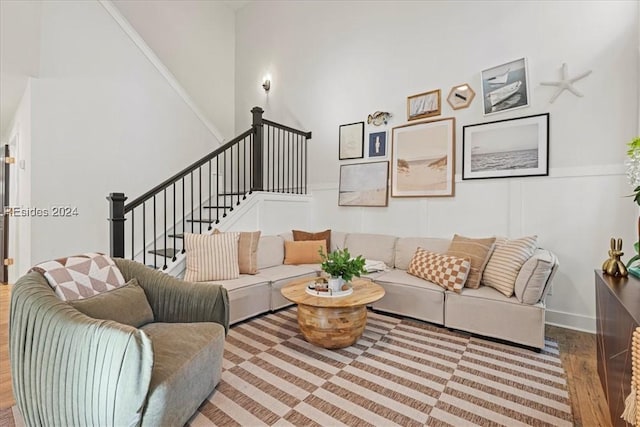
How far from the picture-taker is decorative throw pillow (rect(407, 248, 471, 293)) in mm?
2799

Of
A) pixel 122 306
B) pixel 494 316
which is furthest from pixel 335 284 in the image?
pixel 122 306

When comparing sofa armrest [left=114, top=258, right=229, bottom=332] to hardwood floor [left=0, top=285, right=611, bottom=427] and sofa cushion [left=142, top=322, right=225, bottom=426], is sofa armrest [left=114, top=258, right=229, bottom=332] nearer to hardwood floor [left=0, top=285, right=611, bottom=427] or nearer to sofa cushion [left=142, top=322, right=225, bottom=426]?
sofa cushion [left=142, top=322, right=225, bottom=426]

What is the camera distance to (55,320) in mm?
1311

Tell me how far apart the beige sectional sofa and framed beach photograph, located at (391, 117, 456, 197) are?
636mm

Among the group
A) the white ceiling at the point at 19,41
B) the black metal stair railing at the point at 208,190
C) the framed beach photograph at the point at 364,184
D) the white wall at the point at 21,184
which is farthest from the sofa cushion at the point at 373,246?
the white ceiling at the point at 19,41

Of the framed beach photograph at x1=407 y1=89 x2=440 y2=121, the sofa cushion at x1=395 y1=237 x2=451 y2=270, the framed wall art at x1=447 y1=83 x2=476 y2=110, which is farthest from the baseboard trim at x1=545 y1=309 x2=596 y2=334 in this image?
the framed beach photograph at x1=407 y1=89 x2=440 y2=121

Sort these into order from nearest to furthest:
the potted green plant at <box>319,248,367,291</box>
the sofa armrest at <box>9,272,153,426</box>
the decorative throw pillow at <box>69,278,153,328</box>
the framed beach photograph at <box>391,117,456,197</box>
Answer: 1. the sofa armrest at <box>9,272,153,426</box>
2. the decorative throw pillow at <box>69,278,153,328</box>
3. the potted green plant at <box>319,248,367,291</box>
4. the framed beach photograph at <box>391,117,456,197</box>

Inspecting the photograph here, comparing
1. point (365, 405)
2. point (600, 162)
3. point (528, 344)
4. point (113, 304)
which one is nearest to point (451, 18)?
point (600, 162)

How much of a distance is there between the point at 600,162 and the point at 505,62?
4.35 feet

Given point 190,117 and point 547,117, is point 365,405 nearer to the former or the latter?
point 547,117

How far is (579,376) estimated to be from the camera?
2080 millimetres

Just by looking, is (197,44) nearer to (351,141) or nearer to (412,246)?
(351,141)

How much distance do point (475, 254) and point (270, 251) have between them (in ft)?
7.27

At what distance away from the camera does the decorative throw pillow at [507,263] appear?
8.62 feet
